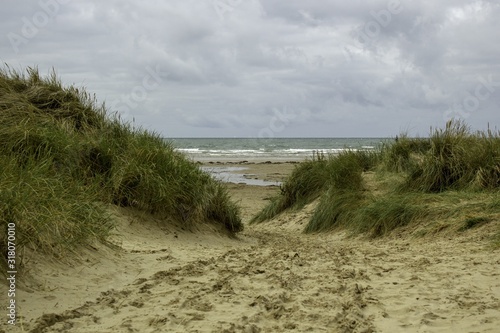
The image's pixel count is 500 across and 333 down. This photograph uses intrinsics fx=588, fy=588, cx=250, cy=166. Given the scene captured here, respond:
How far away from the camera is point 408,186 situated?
10.3 metres

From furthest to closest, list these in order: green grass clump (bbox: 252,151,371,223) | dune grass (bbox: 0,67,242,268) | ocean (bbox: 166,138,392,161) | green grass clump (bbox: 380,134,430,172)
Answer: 1. ocean (bbox: 166,138,392,161)
2. green grass clump (bbox: 380,134,430,172)
3. green grass clump (bbox: 252,151,371,223)
4. dune grass (bbox: 0,67,242,268)

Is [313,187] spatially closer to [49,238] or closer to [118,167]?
[118,167]

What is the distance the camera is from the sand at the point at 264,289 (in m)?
4.09

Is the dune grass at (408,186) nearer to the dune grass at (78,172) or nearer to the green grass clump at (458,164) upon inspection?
the green grass clump at (458,164)

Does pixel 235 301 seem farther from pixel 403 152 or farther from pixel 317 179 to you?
pixel 403 152

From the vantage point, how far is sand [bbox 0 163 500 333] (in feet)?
13.4

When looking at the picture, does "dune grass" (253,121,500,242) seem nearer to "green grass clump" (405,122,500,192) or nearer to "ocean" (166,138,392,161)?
"green grass clump" (405,122,500,192)

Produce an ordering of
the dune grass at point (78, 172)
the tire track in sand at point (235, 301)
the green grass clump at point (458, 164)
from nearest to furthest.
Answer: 1. the tire track in sand at point (235, 301)
2. the dune grass at point (78, 172)
3. the green grass clump at point (458, 164)

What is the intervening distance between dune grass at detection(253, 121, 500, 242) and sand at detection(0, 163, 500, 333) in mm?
1228

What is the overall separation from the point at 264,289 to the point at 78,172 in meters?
3.74

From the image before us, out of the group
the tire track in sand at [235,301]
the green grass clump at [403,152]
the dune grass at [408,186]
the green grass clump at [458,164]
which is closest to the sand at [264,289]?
the tire track in sand at [235,301]

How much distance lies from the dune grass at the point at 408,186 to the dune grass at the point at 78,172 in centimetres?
203

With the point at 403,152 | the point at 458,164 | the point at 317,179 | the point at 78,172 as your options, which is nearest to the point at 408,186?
the point at 458,164

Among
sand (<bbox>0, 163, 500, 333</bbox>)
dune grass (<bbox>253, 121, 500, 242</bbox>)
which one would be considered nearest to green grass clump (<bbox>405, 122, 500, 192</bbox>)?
dune grass (<bbox>253, 121, 500, 242</bbox>)
